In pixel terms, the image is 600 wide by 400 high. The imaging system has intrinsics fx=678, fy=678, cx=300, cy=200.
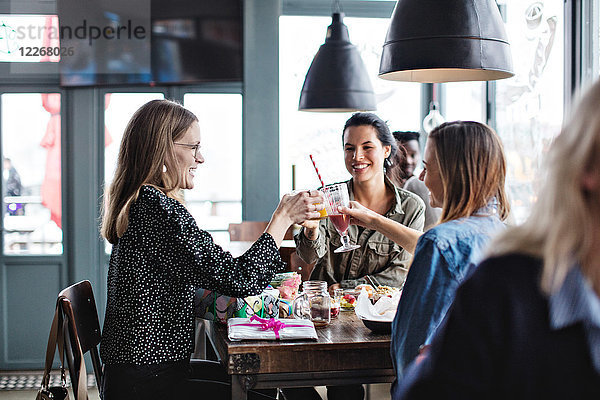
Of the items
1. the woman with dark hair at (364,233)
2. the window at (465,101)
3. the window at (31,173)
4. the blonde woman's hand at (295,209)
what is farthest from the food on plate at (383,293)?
the window at (31,173)

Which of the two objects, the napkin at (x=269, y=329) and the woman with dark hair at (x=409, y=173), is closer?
the napkin at (x=269, y=329)

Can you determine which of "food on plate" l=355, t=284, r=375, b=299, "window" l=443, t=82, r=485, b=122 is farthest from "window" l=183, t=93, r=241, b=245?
"food on plate" l=355, t=284, r=375, b=299

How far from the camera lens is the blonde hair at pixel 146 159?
2.15m

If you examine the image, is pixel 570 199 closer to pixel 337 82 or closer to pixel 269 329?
pixel 269 329

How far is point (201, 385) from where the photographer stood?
219 centimetres

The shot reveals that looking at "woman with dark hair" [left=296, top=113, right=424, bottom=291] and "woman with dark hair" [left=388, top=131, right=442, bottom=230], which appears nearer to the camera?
"woman with dark hair" [left=296, top=113, right=424, bottom=291]

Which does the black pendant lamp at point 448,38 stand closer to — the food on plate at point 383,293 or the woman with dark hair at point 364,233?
the woman with dark hair at point 364,233

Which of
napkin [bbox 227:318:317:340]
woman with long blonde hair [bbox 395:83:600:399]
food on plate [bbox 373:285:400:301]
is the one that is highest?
woman with long blonde hair [bbox 395:83:600:399]

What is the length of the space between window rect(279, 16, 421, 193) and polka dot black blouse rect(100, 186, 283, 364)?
3.65 meters

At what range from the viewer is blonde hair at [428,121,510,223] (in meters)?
1.65

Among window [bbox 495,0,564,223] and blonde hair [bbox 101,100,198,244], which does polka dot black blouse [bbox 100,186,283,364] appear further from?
window [bbox 495,0,564,223]

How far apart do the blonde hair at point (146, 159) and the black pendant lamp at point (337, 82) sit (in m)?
1.88

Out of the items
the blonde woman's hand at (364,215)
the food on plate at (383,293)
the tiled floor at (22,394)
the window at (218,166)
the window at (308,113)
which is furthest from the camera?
the window at (308,113)

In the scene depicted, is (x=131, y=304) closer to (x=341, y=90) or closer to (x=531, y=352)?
(x=531, y=352)
